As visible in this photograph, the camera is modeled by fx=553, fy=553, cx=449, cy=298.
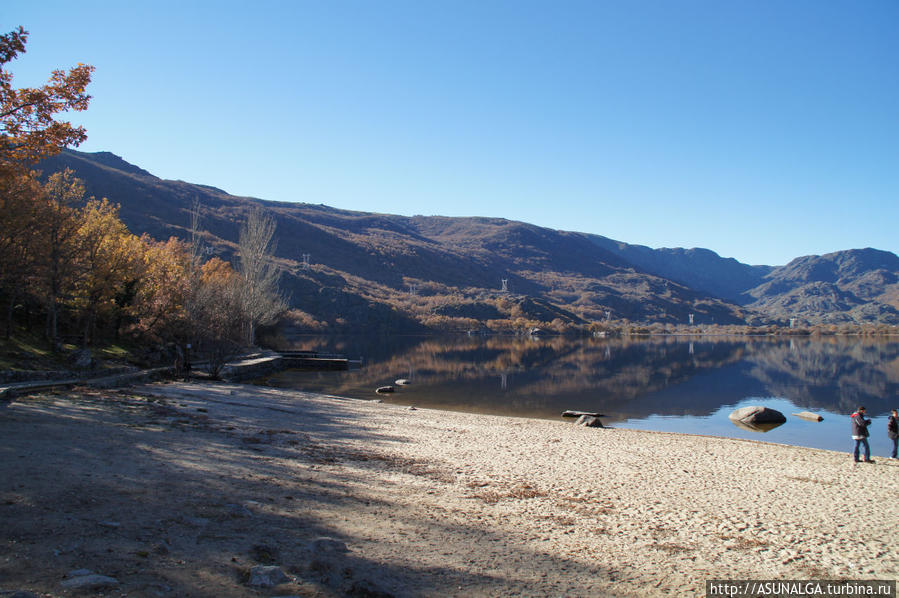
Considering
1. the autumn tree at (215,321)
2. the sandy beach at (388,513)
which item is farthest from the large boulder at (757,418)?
the autumn tree at (215,321)

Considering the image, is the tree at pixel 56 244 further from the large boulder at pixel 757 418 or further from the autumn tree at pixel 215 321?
the large boulder at pixel 757 418

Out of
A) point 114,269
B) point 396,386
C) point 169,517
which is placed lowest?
point 396,386

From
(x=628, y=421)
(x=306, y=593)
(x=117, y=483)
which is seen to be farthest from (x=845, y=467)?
(x=117, y=483)

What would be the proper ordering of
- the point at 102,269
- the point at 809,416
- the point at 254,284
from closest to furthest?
the point at 809,416, the point at 102,269, the point at 254,284

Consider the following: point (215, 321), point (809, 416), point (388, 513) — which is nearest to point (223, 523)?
point (388, 513)

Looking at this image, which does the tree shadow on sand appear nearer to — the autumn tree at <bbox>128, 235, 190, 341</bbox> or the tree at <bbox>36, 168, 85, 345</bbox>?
the tree at <bbox>36, 168, 85, 345</bbox>

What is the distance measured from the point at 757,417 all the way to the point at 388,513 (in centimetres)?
2542

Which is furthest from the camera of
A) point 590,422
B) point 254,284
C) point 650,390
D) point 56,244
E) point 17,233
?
point 254,284

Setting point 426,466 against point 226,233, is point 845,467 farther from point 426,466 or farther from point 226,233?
point 226,233

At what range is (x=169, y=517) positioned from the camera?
7383mm

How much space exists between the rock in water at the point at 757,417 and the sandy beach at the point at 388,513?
459 inches

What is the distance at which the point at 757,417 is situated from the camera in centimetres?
2805

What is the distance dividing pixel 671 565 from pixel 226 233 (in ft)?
621

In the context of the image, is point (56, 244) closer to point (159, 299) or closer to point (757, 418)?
point (159, 299)
